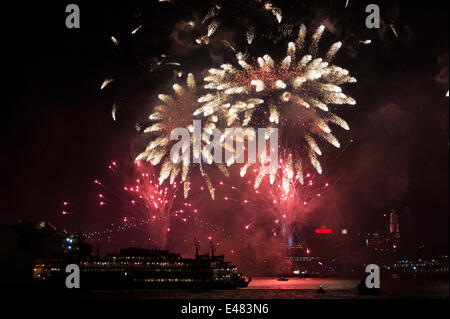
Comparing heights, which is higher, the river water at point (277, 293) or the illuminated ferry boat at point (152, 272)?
the illuminated ferry boat at point (152, 272)

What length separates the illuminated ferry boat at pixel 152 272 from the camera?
70750 millimetres

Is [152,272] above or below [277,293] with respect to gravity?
above

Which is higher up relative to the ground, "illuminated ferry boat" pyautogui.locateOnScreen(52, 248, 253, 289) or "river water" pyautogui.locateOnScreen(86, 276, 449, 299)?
"illuminated ferry boat" pyautogui.locateOnScreen(52, 248, 253, 289)

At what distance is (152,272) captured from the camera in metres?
72.5

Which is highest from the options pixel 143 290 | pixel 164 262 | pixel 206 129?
pixel 206 129

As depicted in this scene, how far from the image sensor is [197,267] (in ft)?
232

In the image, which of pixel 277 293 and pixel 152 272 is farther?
pixel 152 272

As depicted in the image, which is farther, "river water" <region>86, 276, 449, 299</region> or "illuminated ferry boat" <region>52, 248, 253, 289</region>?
"illuminated ferry boat" <region>52, 248, 253, 289</region>

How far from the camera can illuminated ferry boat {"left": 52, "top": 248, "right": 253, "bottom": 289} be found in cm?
7075
